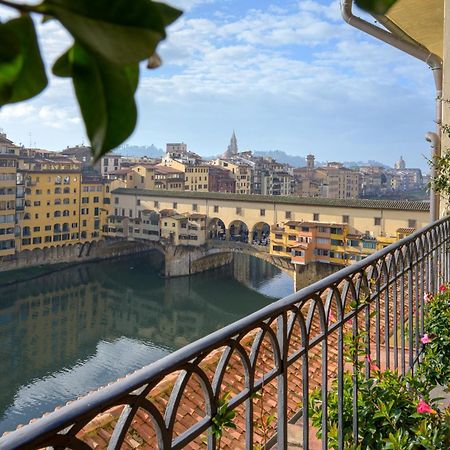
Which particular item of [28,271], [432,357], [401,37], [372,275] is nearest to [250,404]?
[372,275]

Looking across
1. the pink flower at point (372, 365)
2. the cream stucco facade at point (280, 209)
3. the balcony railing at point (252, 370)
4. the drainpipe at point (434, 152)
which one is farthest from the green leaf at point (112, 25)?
the cream stucco facade at point (280, 209)

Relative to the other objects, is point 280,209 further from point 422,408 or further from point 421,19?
point 422,408

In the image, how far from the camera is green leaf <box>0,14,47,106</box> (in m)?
0.18

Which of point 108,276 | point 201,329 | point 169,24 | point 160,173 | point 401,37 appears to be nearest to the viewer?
point 169,24

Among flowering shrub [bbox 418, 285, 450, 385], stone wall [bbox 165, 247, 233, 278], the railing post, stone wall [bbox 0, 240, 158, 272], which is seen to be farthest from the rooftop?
the railing post

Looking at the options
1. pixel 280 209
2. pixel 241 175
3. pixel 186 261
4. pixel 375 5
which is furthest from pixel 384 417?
pixel 241 175

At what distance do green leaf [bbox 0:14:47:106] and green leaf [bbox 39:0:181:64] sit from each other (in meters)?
0.01

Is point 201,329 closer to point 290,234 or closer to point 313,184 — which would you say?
point 290,234

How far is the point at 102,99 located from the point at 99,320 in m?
19.8

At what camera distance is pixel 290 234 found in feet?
78.6

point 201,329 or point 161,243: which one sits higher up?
point 161,243

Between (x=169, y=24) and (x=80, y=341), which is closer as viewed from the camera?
(x=169, y=24)

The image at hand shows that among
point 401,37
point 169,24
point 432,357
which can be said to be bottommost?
point 432,357

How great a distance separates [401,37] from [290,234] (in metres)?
20.0
